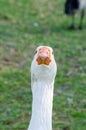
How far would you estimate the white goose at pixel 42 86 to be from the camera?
194 inches

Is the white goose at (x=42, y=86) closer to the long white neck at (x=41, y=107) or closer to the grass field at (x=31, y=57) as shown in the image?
the long white neck at (x=41, y=107)

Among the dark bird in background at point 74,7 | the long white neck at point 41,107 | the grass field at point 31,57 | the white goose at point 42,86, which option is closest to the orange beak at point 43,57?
the white goose at point 42,86

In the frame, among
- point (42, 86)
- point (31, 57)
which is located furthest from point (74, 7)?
point (42, 86)

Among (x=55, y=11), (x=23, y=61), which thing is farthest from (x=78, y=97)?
(x=55, y=11)

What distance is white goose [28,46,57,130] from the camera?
16.2ft

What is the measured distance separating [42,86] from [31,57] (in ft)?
17.6

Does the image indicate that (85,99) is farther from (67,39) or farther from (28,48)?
(67,39)

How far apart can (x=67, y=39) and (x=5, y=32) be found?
148cm

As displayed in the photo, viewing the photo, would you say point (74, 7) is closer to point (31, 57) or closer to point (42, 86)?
point (31, 57)

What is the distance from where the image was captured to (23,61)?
397 inches

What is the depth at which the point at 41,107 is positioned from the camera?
510 centimetres

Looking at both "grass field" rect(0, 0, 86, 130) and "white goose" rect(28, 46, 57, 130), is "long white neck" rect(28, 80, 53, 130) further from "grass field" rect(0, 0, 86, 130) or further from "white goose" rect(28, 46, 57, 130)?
"grass field" rect(0, 0, 86, 130)

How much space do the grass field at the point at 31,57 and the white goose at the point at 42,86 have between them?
192 cm

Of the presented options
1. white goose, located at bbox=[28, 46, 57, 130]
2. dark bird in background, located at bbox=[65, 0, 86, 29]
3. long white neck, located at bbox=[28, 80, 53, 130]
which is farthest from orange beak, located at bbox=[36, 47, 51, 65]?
dark bird in background, located at bbox=[65, 0, 86, 29]
